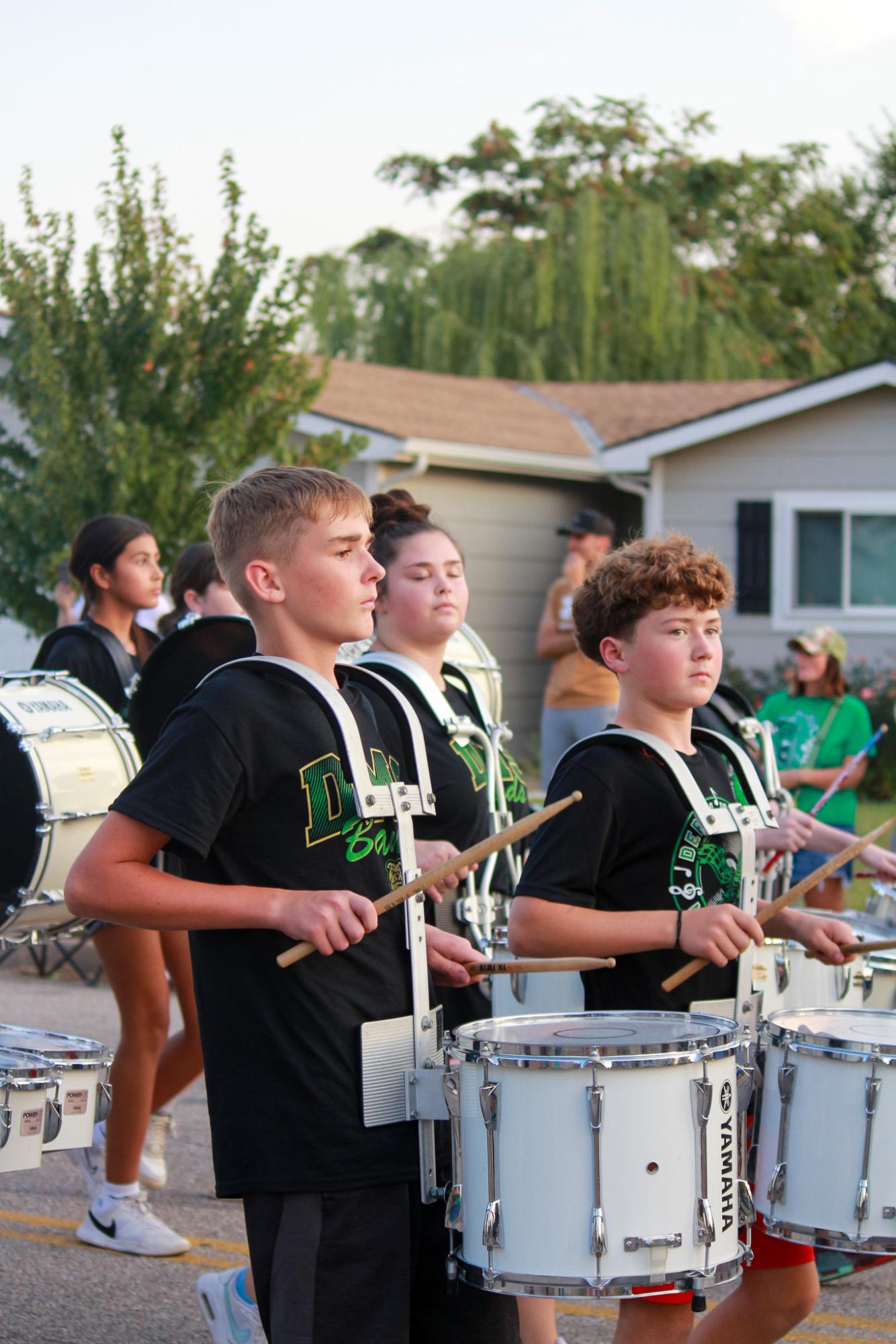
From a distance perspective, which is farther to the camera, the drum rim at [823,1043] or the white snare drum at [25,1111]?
the white snare drum at [25,1111]

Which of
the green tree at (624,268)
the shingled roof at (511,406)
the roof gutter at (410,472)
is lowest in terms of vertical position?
the roof gutter at (410,472)

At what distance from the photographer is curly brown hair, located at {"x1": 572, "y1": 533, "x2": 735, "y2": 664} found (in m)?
3.32

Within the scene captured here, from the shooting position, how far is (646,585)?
3.33 meters

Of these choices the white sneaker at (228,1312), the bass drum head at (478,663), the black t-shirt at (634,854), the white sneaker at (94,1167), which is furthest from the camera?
the bass drum head at (478,663)

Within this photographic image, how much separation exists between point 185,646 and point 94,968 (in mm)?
4866

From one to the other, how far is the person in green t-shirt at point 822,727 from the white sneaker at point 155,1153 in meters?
3.96

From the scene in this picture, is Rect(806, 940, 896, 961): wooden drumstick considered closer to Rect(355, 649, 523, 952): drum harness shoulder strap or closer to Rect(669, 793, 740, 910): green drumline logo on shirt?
Rect(669, 793, 740, 910): green drumline logo on shirt

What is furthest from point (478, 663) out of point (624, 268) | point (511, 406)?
point (624, 268)

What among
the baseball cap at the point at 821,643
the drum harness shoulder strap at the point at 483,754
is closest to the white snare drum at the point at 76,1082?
the drum harness shoulder strap at the point at 483,754

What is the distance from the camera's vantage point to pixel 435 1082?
2652 millimetres

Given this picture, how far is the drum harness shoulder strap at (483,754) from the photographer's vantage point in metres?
4.07

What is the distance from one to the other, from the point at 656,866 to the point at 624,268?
2677 centimetres

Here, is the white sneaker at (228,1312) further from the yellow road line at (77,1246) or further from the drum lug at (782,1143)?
the drum lug at (782,1143)

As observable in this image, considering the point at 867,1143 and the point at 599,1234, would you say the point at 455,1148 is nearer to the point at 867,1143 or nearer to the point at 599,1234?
the point at 599,1234
